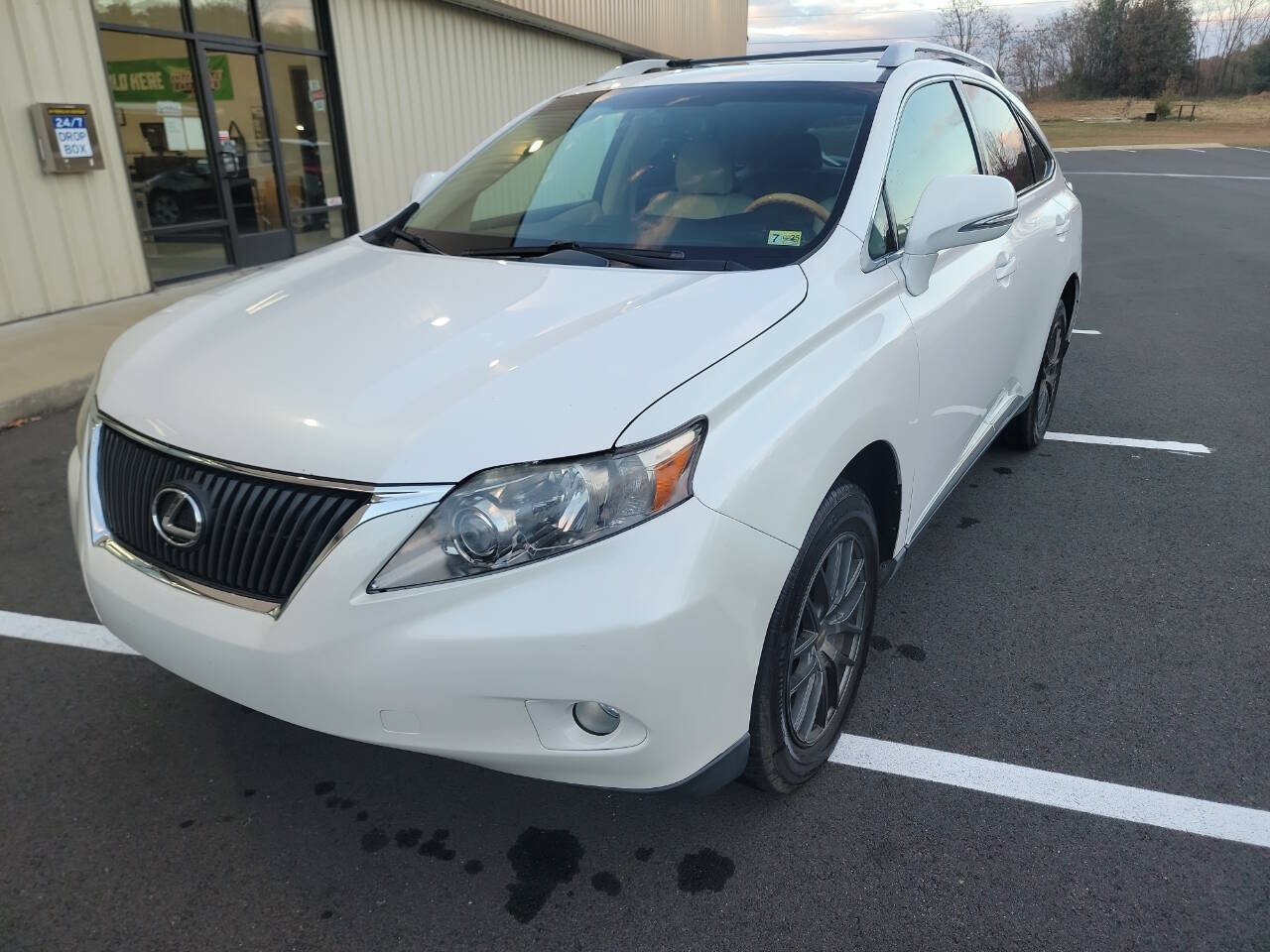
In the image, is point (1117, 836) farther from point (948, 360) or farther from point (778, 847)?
point (948, 360)

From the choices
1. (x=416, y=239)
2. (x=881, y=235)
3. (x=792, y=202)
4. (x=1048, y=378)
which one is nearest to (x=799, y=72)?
(x=792, y=202)

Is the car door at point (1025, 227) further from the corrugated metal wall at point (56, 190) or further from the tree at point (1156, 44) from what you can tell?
the tree at point (1156, 44)

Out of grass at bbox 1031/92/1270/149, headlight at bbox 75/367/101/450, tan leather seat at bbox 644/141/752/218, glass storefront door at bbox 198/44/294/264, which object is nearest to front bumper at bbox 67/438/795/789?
headlight at bbox 75/367/101/450

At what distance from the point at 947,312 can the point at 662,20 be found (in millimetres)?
19633

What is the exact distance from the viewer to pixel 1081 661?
3025 millimetres

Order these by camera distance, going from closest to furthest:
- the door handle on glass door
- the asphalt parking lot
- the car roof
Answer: the asphalt parking lot, the car roof, the door handle on glass door

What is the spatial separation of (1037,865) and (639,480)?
1382 mm

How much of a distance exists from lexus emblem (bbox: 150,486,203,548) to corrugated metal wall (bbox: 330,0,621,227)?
9469 mm

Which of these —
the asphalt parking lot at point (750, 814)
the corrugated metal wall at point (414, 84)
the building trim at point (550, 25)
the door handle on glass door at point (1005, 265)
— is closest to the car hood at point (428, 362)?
the asphalt parking lot at point (750, 814)

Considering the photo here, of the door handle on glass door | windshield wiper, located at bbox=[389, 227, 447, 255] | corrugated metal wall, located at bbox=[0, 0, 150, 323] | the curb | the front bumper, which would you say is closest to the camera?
the front bumper

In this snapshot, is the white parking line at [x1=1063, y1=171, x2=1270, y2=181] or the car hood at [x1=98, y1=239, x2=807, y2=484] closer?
the car hood at [x1=98, y1=239, x2=807, y2=484]

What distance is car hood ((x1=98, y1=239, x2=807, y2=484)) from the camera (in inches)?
71.6

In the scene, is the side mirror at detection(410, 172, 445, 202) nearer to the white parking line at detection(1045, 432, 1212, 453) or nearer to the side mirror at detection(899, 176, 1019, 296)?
the side mirror at detection(899, 176, 1019, 296)

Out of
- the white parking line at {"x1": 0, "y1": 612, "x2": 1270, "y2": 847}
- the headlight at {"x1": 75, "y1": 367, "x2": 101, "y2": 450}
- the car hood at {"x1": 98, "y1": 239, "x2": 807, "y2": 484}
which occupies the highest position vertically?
the car hood at {"x1": 98, "y1": 239, "x2": 807, "y2": 484}
